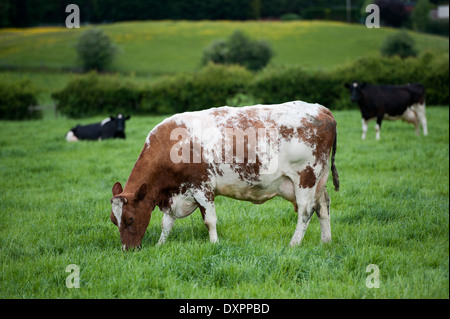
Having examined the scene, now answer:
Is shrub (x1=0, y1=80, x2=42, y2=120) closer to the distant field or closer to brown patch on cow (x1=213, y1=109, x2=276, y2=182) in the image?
the distant field

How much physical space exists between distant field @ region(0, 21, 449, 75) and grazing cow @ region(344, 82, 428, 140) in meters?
33.1

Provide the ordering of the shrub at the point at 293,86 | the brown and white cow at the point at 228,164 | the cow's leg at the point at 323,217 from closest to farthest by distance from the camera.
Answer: the brown and white cow at the point at 228,164 → the cow's leg at the point at 323,217 → the shrub at the point at 293,86

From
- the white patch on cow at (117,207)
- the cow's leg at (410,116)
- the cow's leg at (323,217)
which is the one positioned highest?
the cow's leg at (410,116)

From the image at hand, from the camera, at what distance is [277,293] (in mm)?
4059

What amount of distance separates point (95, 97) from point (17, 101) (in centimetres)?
495

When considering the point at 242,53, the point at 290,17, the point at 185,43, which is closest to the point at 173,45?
the point at 185,43

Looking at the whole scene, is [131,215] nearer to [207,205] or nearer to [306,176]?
[207,205]

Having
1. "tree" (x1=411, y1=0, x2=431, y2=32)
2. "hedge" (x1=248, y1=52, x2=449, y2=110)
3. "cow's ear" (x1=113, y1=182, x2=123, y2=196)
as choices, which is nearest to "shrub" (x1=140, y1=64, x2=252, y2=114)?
"hedge" (x1=248, y1=52, x2=449, y2=110)

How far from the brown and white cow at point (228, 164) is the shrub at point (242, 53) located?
48326 mm

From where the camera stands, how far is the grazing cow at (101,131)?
645 inches

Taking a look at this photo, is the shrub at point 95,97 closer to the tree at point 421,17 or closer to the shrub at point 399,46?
the shrub at point 399,46

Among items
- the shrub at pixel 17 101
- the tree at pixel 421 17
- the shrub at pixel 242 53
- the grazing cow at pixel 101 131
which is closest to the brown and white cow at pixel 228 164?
the grazing cow at pixel 101 131

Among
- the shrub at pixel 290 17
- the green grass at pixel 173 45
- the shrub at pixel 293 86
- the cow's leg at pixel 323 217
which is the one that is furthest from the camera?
the shrub at pixel 290 17

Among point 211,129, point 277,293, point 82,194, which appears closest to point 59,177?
point 82,194
